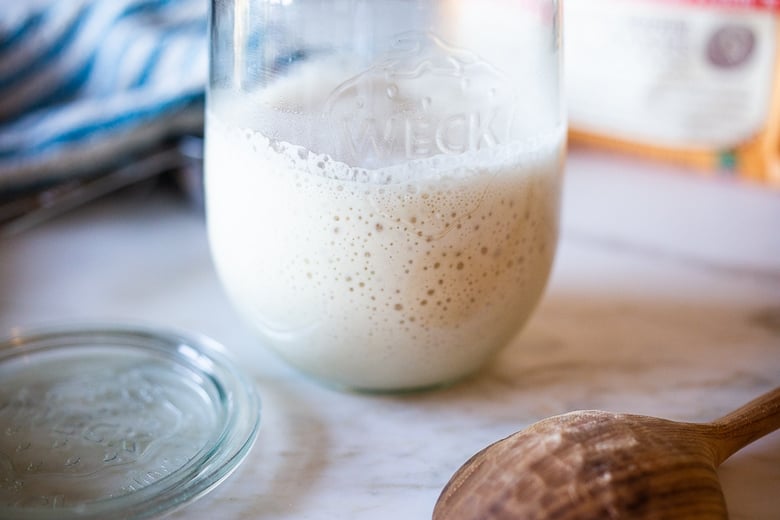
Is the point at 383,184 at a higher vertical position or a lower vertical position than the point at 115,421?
higher

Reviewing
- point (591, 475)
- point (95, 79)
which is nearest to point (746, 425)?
point (591, 475)

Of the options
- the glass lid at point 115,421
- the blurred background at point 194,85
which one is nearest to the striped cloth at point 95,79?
the blurred background at point 194,85

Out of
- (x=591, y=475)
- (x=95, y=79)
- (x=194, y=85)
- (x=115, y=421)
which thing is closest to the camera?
(x=591, y=475)

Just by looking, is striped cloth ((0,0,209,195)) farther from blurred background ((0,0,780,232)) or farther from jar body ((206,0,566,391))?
jar body ((206,0,566,391))

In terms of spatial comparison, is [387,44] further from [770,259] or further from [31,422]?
[770,259]

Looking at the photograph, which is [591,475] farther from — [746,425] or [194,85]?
[194,85]

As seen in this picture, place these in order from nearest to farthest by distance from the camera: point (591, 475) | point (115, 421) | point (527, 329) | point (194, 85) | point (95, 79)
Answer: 1. point (591, 475)
2. point (115, 421)
3. point (527, 329)
4. point (194, 85)
5. point (95, 79)

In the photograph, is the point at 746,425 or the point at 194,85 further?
the point at 194,85
